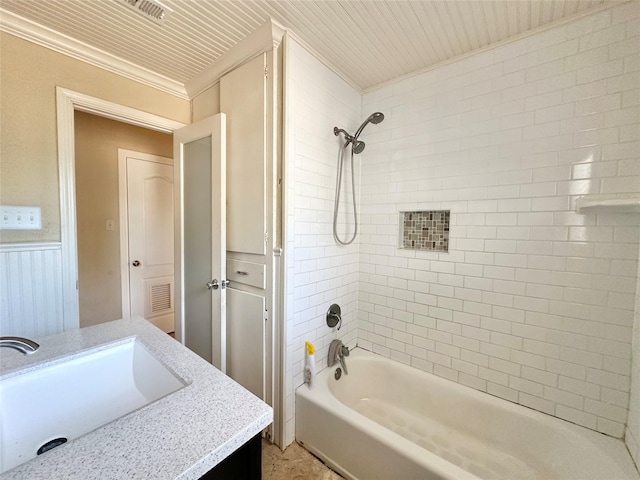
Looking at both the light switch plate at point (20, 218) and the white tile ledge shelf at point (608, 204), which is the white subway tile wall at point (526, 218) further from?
the light switch plate at point (20, 218)

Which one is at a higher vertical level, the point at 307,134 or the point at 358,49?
the point at 358,49

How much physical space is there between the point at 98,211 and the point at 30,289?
144 cm

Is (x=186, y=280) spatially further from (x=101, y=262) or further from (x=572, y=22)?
(x=572, y=22)

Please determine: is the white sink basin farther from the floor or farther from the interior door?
the floor

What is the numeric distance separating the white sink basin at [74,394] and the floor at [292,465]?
0.98m

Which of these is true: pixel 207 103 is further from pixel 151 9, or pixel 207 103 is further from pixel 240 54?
pixel 151 9

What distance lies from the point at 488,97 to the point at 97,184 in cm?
340

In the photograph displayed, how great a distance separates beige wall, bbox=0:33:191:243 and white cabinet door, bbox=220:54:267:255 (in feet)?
2.82

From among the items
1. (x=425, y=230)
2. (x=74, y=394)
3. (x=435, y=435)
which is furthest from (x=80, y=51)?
(x=435, y=435)

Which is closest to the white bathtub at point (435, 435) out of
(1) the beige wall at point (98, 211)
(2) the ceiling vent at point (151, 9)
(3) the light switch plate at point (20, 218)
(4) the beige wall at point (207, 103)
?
(3) the light switch plate at point (20, 218)

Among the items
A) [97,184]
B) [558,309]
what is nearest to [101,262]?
[97,184]

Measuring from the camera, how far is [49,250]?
1.52 metres

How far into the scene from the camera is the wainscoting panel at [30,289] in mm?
1390

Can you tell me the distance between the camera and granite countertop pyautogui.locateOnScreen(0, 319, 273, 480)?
0.52 meters
